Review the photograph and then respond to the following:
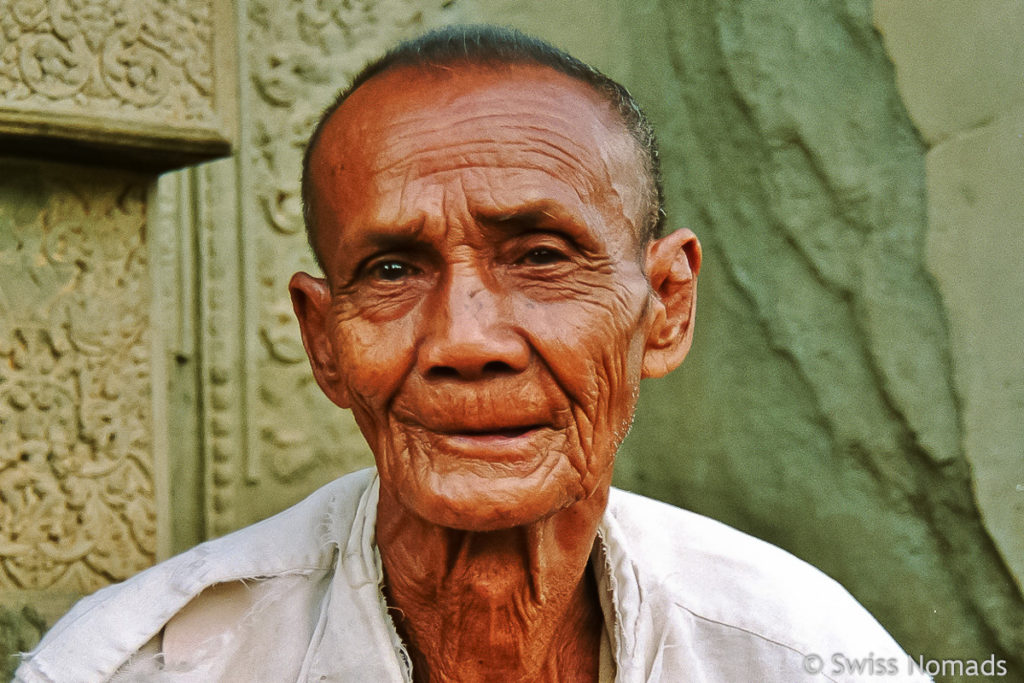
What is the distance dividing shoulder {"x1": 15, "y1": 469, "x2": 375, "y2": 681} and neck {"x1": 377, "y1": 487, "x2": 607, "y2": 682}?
0.14 metres

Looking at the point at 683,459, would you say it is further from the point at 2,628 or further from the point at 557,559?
the point at 2,628

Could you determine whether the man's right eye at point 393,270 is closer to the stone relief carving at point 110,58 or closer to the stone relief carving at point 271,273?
the stone relief carving at point 110,58

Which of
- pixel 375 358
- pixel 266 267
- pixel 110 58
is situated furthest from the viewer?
pixel 266 267

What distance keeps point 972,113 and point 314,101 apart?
1.47 metres

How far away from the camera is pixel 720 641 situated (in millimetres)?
1788

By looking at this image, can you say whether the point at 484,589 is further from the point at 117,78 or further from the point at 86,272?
the point at 117,78

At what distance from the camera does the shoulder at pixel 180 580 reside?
168cm

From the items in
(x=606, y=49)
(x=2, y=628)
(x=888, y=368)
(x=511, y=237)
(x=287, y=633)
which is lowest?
(x=2, y=628)

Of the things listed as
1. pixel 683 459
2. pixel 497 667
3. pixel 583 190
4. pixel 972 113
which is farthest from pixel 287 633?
pixel 972 113

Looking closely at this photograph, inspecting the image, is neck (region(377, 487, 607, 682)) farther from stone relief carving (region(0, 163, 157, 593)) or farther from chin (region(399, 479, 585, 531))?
stone relief carving (region(0, 163, 157, 593))

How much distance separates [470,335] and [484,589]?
41 cm

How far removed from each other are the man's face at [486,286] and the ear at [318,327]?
10 centimetres

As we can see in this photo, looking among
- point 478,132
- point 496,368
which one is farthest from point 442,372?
point 478,132

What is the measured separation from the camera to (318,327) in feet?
5.84
